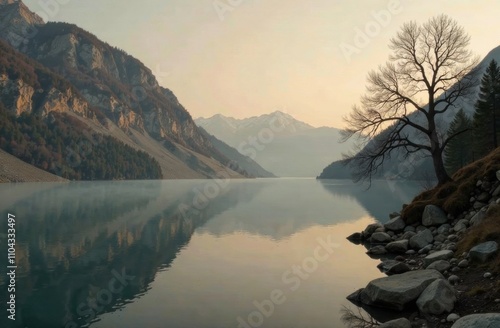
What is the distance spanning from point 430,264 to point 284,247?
15.4 metres

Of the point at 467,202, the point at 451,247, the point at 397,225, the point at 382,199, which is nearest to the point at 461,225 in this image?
the point at 467,202

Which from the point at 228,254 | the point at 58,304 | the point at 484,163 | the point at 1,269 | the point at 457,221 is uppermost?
the point at 1,269

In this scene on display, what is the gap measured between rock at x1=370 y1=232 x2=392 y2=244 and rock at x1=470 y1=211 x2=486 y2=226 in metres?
9.59

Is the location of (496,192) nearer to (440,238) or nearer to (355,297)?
(440,238)

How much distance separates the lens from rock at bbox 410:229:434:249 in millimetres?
28406

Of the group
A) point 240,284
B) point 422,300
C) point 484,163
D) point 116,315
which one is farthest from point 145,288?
point 484,163

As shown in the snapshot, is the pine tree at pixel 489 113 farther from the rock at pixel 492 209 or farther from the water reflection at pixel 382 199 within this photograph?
the rock at pixel 492 209

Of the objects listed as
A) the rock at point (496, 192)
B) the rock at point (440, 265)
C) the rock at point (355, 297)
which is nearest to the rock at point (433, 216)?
the rock at point (496, 192)

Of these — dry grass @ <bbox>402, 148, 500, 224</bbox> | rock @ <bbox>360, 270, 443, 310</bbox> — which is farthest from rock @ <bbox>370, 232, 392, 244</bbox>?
rock @ <bbox>360, 270, 443, 310</bbox>

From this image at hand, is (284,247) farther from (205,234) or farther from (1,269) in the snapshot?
(1,269)

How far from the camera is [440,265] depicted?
20.6m

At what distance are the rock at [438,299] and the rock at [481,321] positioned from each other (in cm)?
307

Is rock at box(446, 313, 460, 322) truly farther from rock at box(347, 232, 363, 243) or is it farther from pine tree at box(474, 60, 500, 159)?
pine tree at box(474, 60, 500, 159)

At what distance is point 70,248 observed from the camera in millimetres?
32469
